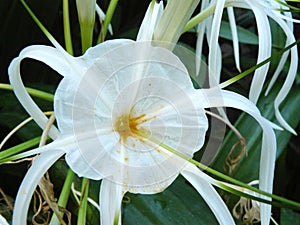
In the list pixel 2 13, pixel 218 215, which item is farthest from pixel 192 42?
pixel 218 215

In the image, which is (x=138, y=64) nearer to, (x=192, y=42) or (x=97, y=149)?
(x=97, y=149)

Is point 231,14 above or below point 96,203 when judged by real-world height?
above

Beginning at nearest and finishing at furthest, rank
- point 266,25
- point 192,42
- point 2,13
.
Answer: point 266,25
point 2,13
point 192,42

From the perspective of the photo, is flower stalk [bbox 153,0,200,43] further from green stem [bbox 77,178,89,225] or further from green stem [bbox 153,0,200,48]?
green stem [bbox 77,178,89,225]

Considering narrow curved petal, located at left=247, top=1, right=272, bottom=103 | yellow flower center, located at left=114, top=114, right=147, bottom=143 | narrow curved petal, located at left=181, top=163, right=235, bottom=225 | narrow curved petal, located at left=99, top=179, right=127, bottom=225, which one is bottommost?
narrow curved petal, located at left=99, top=179, right=127, bottom=225

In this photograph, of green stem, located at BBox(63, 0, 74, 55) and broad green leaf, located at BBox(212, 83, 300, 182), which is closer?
green stem, located at BBox(63, 0, 74, 55)

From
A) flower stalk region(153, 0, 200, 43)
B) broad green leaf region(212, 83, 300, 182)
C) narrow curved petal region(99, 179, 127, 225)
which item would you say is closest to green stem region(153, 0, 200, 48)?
flower stalk region(153, 0, 200, 43)

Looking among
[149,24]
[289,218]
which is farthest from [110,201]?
[289,218]
